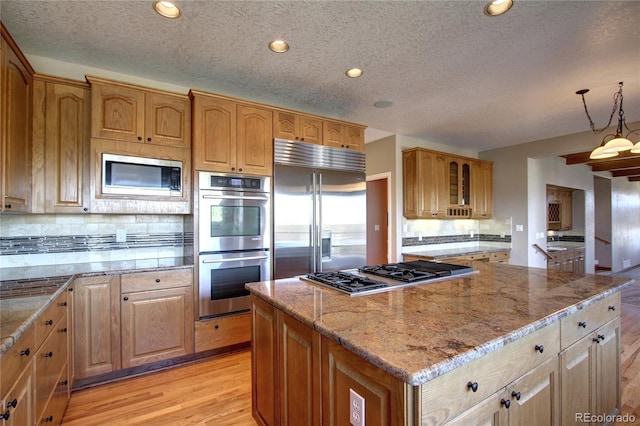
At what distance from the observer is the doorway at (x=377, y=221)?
5219mm

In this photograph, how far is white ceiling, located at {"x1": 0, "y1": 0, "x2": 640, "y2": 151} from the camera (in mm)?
1842

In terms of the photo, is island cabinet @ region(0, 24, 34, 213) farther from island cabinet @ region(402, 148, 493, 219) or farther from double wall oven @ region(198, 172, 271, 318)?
island cabinet @ region(402, 148, 493, 219)

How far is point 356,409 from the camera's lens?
980mm

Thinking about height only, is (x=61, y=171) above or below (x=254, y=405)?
above

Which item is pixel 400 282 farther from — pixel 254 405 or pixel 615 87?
pixel 615 87

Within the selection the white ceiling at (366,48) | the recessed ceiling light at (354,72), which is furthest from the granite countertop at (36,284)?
the recessed ceiling light at (354,72)

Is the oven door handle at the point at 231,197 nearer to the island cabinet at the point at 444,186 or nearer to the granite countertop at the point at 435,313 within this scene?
the granite countertop at the point at 435,313

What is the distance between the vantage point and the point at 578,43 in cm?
216

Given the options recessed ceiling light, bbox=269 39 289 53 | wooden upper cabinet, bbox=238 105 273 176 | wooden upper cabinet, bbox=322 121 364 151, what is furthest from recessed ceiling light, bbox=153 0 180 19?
wooden upper cabinet, bbox=322 121 364 151

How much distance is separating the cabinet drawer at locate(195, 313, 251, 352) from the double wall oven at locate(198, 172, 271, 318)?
0.24 ft

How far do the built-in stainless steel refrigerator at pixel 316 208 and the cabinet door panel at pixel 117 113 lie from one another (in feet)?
3.94

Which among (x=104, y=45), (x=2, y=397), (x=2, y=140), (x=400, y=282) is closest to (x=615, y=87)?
(x=400, y=282)

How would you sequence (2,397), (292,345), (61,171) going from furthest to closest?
(61,171)
(292,345)
(2,397)

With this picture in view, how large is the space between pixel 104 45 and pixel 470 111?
3602mm
